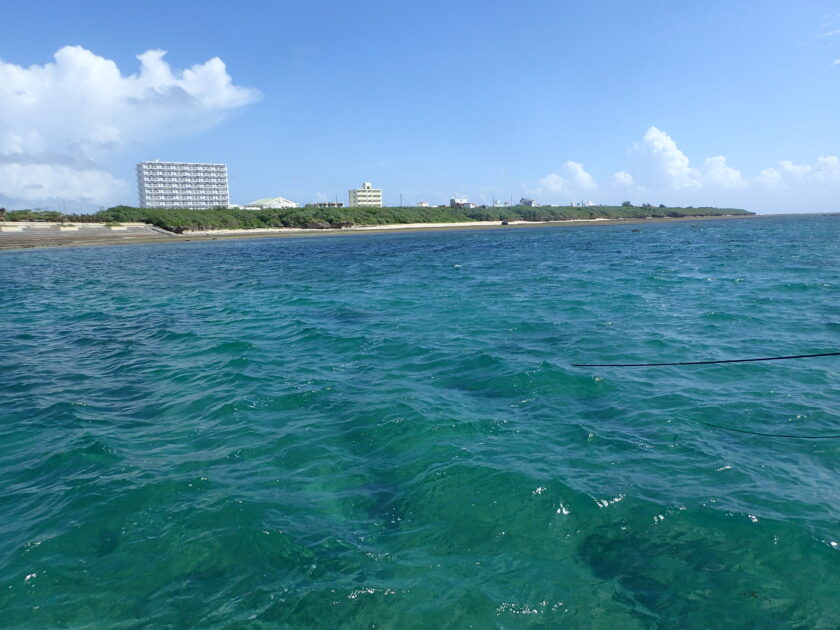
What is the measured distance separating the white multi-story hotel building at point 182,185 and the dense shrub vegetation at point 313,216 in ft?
206

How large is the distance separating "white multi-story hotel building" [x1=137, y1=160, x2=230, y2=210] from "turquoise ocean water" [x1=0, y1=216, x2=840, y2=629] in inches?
6499

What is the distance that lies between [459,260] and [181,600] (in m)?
38.8

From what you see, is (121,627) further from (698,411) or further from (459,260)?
(459,260)

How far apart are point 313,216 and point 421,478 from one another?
111 m

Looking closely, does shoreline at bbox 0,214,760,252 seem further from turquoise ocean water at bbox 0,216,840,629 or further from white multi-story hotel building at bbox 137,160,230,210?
white multi-story hotel building at bbox 137,160,230,210

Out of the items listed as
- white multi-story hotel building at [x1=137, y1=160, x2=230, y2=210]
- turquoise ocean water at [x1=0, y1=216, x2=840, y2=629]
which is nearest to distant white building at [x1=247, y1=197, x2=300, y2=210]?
white multi-story hotel building at [x1=137, y1=160, x2=230, y2=210]

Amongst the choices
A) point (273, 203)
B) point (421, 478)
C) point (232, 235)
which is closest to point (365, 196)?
point (273, 203)

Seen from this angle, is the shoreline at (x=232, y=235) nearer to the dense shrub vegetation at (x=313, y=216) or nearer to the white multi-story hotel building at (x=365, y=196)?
the dense shrub vegetation at (x=313, y=216)

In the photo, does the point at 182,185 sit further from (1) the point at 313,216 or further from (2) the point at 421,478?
(2) the point at 421,478

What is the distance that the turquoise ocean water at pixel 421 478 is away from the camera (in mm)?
4836

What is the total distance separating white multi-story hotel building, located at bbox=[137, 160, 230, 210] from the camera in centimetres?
16562

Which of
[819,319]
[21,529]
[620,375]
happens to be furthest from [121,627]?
[819,319]

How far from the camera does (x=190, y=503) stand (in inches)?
253

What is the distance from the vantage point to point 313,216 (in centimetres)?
11231
